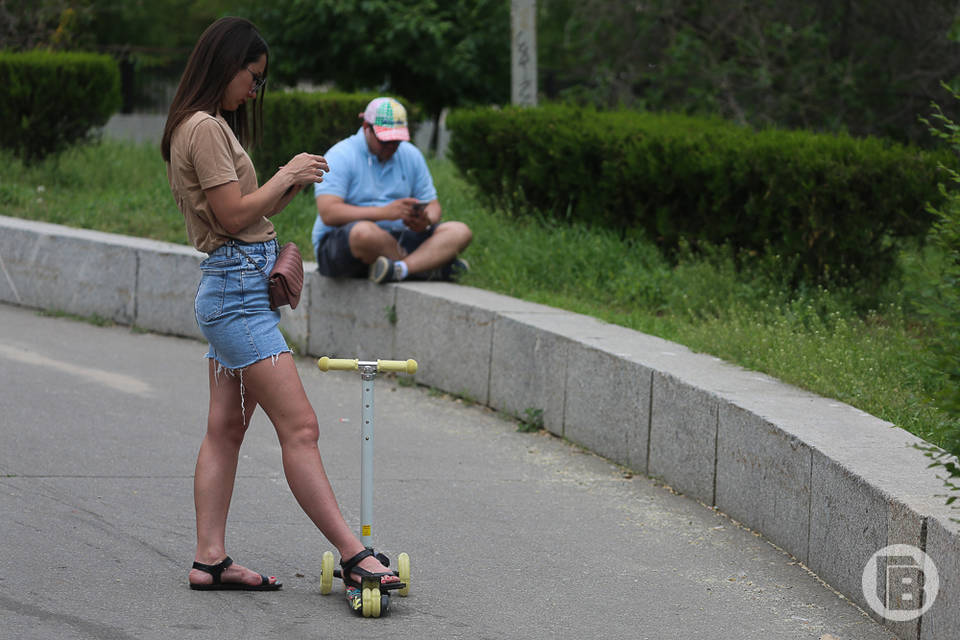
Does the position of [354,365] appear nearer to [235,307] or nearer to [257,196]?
[235,307]

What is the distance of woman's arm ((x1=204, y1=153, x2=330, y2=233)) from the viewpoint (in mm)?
4520

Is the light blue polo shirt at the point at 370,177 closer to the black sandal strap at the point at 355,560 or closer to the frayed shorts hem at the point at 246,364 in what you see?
the frayed shorts hem at the point at 246,364

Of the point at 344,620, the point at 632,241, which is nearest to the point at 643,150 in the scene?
the point at 632,241

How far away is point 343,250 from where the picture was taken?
337 inches

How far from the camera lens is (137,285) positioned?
390 inches

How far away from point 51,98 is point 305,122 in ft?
7.99

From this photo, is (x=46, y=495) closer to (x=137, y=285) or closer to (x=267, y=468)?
(x=267, y=468)

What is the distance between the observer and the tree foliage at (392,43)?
72.6 feet

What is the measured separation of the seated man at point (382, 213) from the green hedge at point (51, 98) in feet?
16.8

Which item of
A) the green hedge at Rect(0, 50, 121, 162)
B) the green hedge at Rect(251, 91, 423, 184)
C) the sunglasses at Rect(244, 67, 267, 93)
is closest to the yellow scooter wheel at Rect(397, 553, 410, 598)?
the sunglasses at Rect(244, 67, 267, 93)

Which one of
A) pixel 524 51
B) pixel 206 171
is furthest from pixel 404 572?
pixel 524 51

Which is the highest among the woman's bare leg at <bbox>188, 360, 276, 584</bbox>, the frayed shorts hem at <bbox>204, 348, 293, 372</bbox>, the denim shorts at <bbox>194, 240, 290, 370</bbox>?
the denim shorts at <bbox>194, 240, 290, 370</bbox>

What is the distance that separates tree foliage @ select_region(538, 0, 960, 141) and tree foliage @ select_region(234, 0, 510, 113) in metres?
7.65

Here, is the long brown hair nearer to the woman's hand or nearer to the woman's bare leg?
the woman's hand
